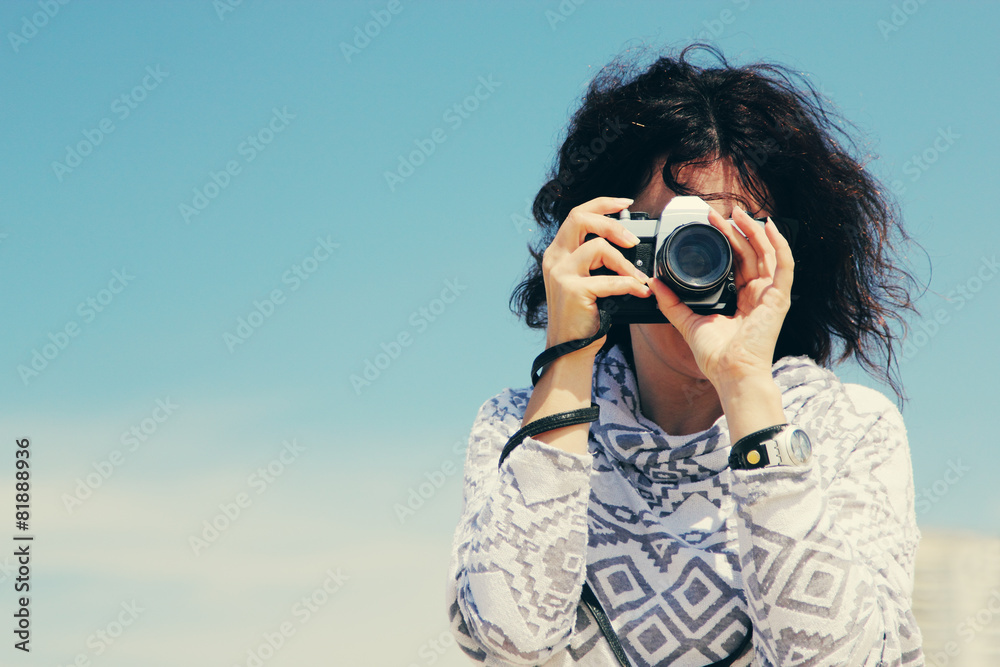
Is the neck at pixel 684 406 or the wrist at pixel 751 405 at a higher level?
the neck at pixel 684 406

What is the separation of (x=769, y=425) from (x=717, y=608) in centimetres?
42

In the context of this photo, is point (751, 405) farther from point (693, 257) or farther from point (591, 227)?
point (591, 227)

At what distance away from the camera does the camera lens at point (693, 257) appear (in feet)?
6.46

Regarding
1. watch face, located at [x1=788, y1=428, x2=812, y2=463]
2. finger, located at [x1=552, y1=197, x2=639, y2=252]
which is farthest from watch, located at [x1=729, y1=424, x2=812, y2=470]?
finger, located at [x1=552, y1=197, x2=639, y2=252]

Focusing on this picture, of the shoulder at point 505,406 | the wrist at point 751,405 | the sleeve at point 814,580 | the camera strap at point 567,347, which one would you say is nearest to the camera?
the sleeve at point 814,580

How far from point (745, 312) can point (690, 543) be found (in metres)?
0.53

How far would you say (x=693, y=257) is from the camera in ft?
6.57

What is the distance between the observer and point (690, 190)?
2186mm

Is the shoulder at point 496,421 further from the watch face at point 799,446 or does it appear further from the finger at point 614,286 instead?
the watch face at point 799,446

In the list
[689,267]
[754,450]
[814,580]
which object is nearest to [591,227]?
[689,267]

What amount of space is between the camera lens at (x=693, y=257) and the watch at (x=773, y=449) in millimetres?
390

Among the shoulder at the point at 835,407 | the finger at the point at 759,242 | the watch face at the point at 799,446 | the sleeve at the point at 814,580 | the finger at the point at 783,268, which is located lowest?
the sleeve at the point at 814,580

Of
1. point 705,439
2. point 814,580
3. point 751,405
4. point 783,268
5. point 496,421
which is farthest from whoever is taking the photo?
point 496,421

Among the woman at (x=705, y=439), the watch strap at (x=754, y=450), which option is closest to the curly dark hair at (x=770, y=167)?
the woman at (x=705, y=439)
